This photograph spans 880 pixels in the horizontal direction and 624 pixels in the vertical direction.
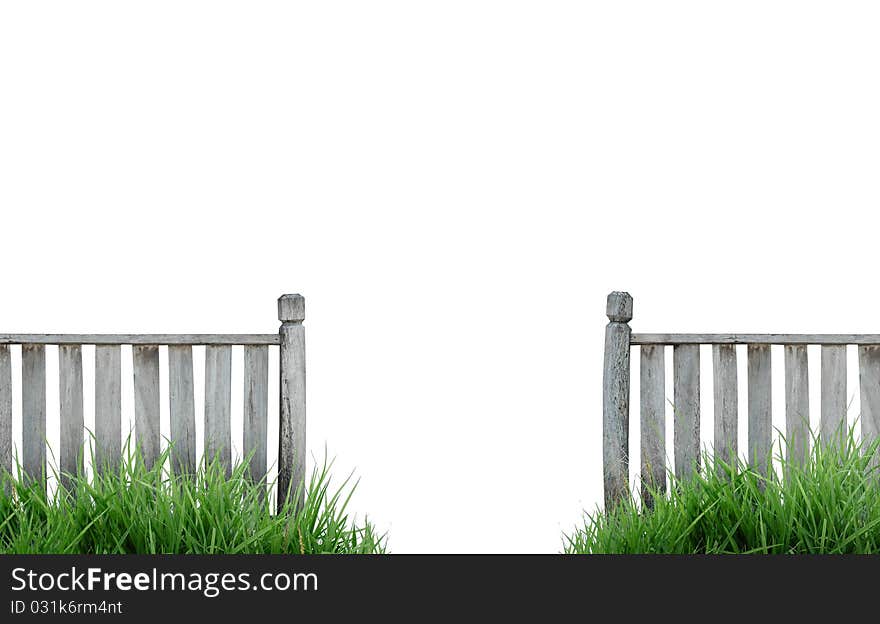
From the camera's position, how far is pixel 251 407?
4.57 metres

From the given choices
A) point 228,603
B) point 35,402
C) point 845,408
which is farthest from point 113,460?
point 845,408

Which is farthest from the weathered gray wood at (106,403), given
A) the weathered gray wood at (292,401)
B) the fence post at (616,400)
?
the fence post at (616,400)

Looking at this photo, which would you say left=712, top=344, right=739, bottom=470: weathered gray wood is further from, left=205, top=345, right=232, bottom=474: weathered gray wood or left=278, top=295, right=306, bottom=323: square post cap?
left=205, top=345, right=232, bottom=474: weathered gray wood

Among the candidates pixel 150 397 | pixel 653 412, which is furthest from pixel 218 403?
pixel 653 412

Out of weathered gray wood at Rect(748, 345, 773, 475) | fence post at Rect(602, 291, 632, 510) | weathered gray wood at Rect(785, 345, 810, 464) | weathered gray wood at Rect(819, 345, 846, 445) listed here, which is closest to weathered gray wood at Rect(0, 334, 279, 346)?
fence post at Rect(602, 291, 632, 510)

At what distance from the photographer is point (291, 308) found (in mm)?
4426

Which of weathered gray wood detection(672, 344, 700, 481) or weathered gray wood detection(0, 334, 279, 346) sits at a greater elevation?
weathered gray wood detection(0, 334, 279, 346)

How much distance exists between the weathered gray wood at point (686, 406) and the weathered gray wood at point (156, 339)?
2007 mm

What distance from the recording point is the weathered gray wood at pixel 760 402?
459cm

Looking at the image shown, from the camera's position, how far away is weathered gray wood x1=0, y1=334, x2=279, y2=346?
177 inches

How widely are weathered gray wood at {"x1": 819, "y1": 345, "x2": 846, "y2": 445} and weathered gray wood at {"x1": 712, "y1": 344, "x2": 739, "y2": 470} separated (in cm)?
44

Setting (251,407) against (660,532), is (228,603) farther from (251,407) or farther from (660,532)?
(660,532)

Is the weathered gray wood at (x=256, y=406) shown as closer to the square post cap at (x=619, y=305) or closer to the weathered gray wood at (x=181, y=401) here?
the weathered gray wood at (x=181, y=401)

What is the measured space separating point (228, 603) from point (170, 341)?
173cm
